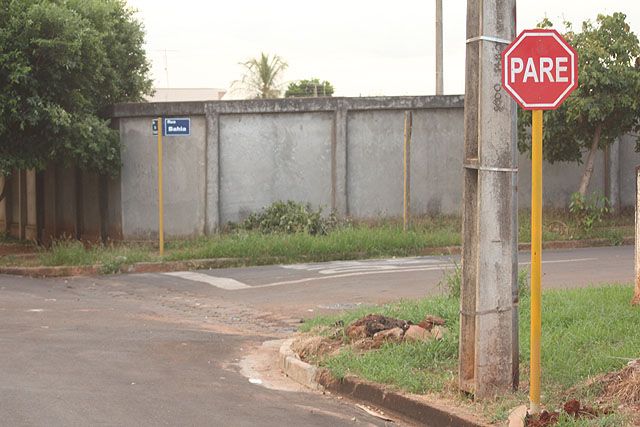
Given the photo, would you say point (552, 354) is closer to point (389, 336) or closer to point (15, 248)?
point (389, 336)

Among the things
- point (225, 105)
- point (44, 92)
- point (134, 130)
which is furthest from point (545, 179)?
point (44, 92)

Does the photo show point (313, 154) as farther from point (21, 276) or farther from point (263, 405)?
point (263, 405)

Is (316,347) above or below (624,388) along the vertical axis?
below

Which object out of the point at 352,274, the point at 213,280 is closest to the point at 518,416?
the point at 352,274

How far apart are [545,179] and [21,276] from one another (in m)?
12.3

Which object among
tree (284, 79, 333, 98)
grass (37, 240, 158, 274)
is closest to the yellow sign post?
grass (37, 240, 158, 274)

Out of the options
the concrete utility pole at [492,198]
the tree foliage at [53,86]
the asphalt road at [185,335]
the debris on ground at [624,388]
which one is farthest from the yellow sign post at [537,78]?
the tree foliage at [53,86]

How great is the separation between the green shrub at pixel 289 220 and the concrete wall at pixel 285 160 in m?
0.33

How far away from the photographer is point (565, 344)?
9141 millimetres

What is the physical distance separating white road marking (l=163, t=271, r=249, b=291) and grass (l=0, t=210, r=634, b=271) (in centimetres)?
100

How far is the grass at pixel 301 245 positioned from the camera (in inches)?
784

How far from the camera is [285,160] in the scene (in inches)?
895

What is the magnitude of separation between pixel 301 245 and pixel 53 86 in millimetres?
5779

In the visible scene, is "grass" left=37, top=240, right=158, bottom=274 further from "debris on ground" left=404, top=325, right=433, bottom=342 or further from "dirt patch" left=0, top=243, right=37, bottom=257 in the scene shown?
"debris on ground" left=404, top=325, right=433, bottom=342
